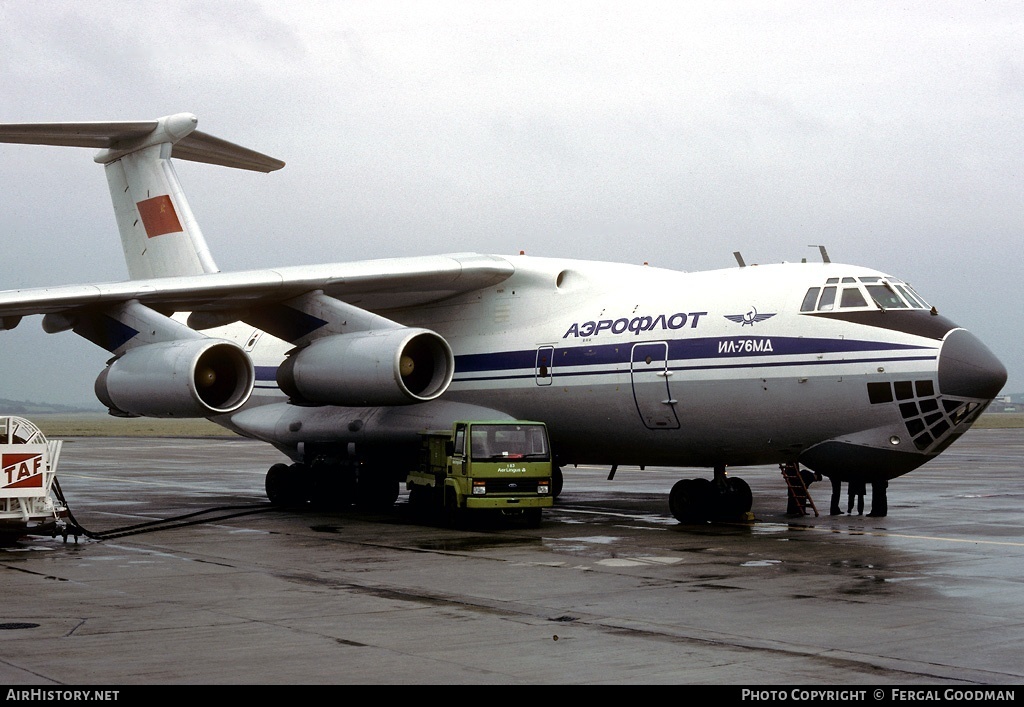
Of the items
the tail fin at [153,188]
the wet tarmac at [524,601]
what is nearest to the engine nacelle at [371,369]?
the wet tarmac at [524,601]

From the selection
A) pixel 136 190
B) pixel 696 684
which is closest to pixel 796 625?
pixel 696 684

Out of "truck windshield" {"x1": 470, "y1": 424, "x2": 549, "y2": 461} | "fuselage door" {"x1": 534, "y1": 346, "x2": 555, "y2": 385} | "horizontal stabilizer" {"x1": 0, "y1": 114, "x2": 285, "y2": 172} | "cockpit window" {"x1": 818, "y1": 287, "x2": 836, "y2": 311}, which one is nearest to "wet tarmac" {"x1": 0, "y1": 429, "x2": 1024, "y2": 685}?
"truck windshield" {"x1": 470, "y1": 424, "x2": 549, "y2": 461}

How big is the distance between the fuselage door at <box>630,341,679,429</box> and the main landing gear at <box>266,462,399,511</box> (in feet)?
17.1

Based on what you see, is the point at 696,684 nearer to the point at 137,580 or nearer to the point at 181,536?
the point at 137,580

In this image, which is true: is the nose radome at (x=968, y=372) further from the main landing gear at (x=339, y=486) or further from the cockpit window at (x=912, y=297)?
the main landing gear at (x=339, y=486)

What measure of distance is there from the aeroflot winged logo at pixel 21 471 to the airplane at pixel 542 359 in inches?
91.5

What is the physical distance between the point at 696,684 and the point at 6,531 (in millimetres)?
9473

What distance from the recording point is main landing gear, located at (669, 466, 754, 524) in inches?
637

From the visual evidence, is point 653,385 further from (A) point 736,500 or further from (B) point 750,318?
(A) point 736,500

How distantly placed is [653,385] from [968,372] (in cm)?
386

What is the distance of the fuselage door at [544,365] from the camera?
1714 centimetres

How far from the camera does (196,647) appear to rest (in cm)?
774

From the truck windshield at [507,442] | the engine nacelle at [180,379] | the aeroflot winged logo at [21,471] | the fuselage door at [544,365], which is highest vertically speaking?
the fuselage door at [544,365]

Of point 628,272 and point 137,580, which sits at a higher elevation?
point 628,272
